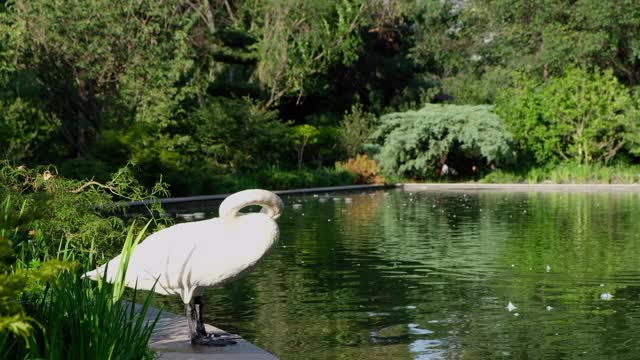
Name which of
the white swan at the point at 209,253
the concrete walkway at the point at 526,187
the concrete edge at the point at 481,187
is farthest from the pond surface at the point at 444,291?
the concrete walkway at the point at 526,187

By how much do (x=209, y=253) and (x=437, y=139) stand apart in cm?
3287

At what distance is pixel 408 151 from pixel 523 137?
536cm

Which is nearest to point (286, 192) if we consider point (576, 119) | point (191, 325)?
point (576, 119)

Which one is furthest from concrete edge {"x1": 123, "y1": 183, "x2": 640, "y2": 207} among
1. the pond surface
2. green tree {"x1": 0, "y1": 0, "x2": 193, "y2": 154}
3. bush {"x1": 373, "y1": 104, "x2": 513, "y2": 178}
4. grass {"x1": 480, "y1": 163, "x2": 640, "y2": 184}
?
the pond surface

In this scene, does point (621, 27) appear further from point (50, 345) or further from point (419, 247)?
point (50, 345)

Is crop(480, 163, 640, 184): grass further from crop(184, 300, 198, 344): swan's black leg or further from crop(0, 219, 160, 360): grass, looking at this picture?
crop(0, 219, 160, 360): grass

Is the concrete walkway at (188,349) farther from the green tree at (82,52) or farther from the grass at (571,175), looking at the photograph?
the grass at (571,175)

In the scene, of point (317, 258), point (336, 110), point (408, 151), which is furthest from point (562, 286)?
point (336, 110)

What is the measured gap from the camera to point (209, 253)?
7.39 m

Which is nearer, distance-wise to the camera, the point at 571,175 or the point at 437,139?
the point at 571,175

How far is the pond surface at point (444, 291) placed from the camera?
903cm

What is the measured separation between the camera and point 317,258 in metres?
15.7

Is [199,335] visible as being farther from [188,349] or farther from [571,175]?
[571,175]

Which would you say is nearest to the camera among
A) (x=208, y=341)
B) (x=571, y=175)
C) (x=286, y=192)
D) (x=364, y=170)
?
(x=208, y=341)
